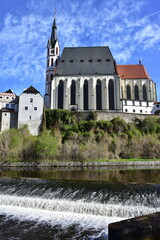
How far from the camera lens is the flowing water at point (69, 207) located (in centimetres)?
862

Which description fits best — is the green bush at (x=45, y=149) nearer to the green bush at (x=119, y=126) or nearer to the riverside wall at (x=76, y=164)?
the riverside wall at (x=76, y=164)

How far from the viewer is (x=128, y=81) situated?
5959cm

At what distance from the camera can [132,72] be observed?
201ft

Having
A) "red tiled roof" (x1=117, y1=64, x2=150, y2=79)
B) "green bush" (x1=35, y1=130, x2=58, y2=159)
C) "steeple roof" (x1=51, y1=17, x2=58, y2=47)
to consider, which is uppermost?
"steeple roof" (x1=51, y1=17, x2=58, y2=47)

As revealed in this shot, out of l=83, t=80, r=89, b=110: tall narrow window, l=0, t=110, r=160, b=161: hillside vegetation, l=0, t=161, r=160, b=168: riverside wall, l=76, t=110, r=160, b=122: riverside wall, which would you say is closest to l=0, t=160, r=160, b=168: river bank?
l=0, t=161, r=160, b=168: riverside wall

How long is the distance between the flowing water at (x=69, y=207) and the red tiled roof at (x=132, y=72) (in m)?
50.2

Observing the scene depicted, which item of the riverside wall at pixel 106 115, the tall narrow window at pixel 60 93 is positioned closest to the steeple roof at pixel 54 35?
the tall narrow window at pixel 60 93

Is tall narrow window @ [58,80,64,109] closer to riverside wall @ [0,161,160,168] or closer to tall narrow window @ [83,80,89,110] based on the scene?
tall narrow window @ [83,80,89,110]

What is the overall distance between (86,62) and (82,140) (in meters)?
30.2

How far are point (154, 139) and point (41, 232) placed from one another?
33.6 meters

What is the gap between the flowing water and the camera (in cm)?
862

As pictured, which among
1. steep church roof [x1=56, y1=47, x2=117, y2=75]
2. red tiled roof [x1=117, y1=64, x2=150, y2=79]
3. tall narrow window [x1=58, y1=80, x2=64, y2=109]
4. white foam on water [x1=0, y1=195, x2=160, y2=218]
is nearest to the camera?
white foam on water [x1=0, y1=195, x2=160, y2=218]

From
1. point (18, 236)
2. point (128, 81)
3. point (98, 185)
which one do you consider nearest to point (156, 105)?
point (128, 81)

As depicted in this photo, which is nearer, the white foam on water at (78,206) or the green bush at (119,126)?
the white foam on water at (78,206)
